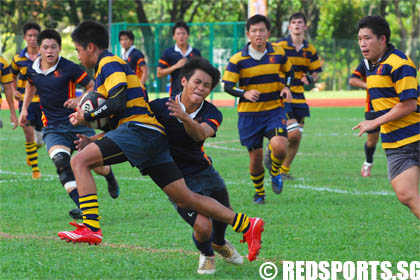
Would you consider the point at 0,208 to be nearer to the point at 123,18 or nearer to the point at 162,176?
the point at 162,176

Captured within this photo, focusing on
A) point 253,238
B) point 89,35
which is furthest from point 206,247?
point 89,35

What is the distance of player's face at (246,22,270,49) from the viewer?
9.17 metres

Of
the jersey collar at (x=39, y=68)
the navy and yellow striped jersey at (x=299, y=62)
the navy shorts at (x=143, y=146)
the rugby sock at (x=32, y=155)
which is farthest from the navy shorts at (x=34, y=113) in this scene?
the navy shorts at (x=143, y=146)

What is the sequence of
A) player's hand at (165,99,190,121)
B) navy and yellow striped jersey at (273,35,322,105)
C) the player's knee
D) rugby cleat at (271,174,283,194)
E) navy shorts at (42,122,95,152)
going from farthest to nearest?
navy and yellow striped jersey at (273,35,322,105) → rugby cleat at (271,174,283,194) → navy shorts at (42,122,95,152) → the player's knee → player's hand at (165,99,190,121)

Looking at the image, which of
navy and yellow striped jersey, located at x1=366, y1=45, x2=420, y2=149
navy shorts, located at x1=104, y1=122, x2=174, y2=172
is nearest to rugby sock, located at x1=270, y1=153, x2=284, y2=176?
navy and yellow striped jersey, located at x1=366, y1=45, x2=420, y2=149

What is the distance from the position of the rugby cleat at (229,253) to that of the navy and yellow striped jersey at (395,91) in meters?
1.52

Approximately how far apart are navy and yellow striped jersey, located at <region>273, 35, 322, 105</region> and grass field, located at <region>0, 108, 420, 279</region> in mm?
1253

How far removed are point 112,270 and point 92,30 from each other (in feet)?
6.37

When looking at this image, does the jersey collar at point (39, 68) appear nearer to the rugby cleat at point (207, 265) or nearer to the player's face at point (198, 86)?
the player's face at point (198, 86)

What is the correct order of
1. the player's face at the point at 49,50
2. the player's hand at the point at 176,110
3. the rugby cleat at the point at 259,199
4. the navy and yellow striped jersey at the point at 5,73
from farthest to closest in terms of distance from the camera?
the navy and yellow striped jersey at the point at 5,73
the rugby cleat at the point at 259,199
the player's face at the point at 49,50
the player's hand at the point at 176,110

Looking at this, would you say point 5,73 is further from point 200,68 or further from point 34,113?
point 200,68

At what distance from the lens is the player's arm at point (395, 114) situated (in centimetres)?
598

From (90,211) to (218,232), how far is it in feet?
3.39

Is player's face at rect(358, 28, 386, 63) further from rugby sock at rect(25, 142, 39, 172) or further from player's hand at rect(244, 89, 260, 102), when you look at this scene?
rugby sock at rect(25, 142, 39, 172)
